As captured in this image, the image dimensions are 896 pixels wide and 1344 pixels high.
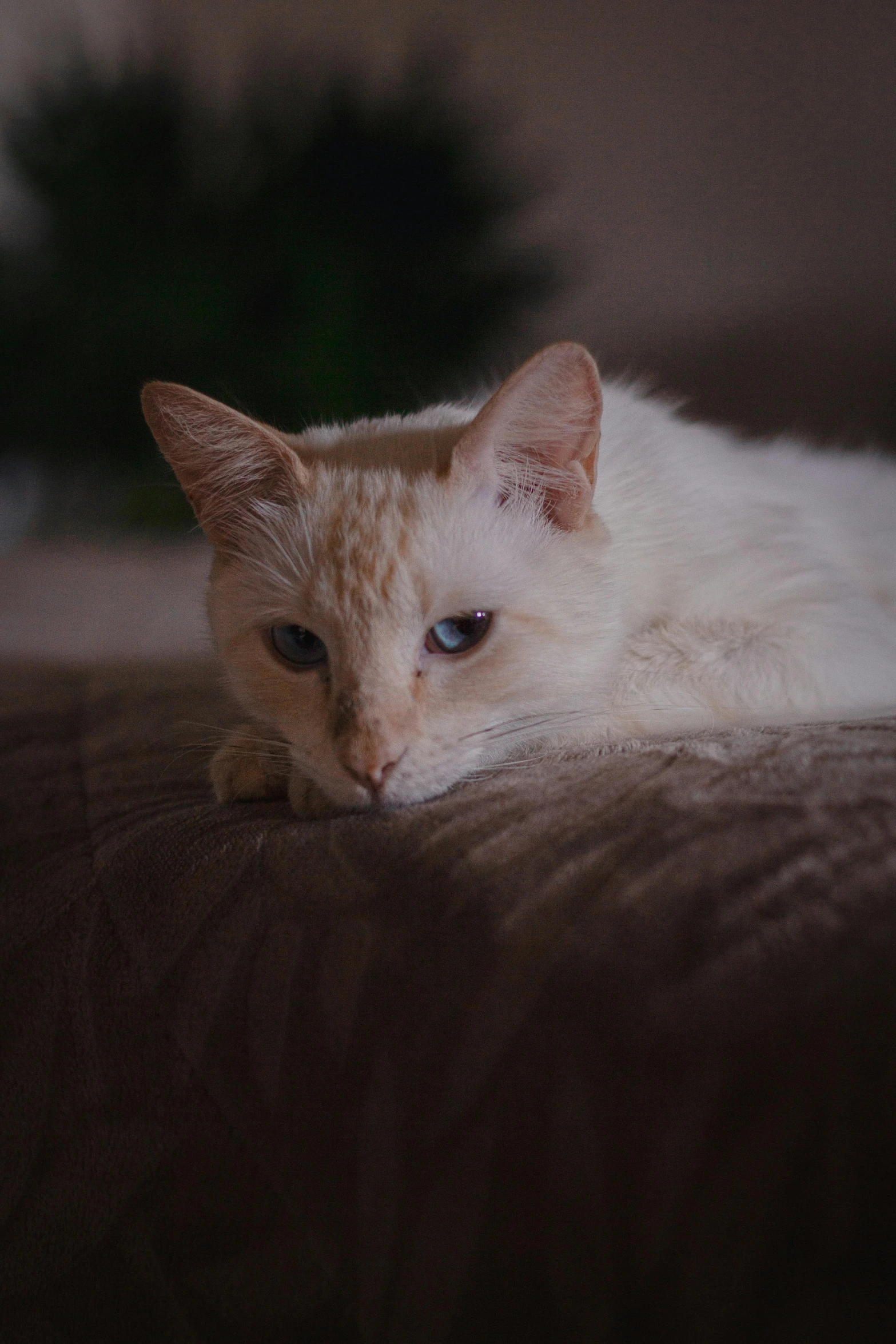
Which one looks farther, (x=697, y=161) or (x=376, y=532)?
(x=697, y=161)

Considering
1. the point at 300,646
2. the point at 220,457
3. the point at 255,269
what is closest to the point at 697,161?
the point at 255,269

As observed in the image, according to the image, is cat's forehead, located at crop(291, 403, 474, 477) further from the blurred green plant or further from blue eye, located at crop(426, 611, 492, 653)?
the blurred green plant

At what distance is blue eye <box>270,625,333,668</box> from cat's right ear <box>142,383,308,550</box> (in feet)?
0.51

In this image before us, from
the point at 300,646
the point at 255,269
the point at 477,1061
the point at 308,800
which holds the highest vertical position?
the point at 255,269

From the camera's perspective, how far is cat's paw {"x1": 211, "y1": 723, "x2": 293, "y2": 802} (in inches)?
38.3

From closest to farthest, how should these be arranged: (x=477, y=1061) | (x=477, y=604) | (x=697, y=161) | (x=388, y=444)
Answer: (x=477, y=1061) → (x=477, y=604) → (x=388, y=444) → (x=697, y=161)

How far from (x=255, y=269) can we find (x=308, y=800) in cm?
203

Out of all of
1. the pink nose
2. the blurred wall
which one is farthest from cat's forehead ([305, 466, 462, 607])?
the blurred wall

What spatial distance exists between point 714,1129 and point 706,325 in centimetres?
213

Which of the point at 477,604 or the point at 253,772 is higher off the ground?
the point at 477,604

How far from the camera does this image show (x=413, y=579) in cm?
91

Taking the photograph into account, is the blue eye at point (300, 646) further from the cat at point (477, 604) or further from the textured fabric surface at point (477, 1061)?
the textured fabric surface at point (477, 1061)

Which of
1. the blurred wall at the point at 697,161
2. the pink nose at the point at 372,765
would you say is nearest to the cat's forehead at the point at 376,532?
the pink nose at the point at 372,765

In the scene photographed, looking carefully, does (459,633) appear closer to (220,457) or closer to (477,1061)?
(220,457)
